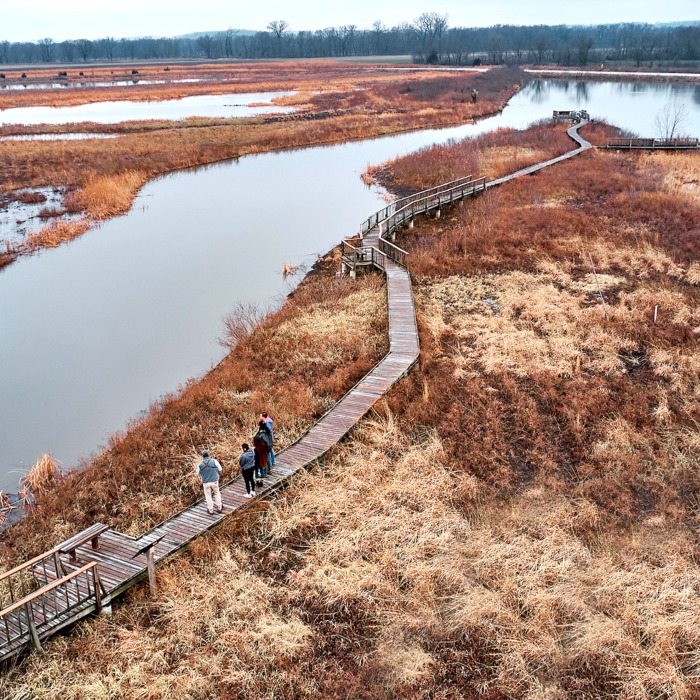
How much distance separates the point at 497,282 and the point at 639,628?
1593 cm

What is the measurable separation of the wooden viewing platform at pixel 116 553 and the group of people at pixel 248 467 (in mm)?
187

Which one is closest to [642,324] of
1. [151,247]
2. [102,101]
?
[151,247]

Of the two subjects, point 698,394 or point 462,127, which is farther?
point 462,127

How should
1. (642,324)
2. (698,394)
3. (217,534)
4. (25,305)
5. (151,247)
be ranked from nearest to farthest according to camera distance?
1. (217,534)
2. (698,394)
3. (642,324)
4. (25,305)
5. (151,247)

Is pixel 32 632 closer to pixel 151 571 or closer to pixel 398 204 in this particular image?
pixel 151 571

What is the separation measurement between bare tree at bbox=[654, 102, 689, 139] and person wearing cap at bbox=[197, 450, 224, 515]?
51.4 meters

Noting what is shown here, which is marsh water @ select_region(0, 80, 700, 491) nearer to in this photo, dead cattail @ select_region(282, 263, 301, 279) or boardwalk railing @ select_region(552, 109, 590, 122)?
dead cattail @ select_region(282, 263, 301, 279)

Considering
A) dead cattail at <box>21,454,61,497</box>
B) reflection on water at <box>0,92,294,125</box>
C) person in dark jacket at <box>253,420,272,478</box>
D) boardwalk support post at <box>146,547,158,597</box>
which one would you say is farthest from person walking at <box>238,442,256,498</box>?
reflection on water at <box>0,92,294,125</box>

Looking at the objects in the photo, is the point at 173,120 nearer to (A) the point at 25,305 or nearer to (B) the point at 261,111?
(B) the point at 261,111

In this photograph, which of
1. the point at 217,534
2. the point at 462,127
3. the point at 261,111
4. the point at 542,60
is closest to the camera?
the point at 217,534

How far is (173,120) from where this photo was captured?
64312 mm

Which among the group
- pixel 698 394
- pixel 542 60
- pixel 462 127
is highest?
pixel 542 60

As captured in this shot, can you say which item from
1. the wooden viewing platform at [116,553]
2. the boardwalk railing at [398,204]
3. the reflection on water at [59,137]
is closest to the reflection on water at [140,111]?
the reflection on water at [59,137]

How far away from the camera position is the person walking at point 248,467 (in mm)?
11570
